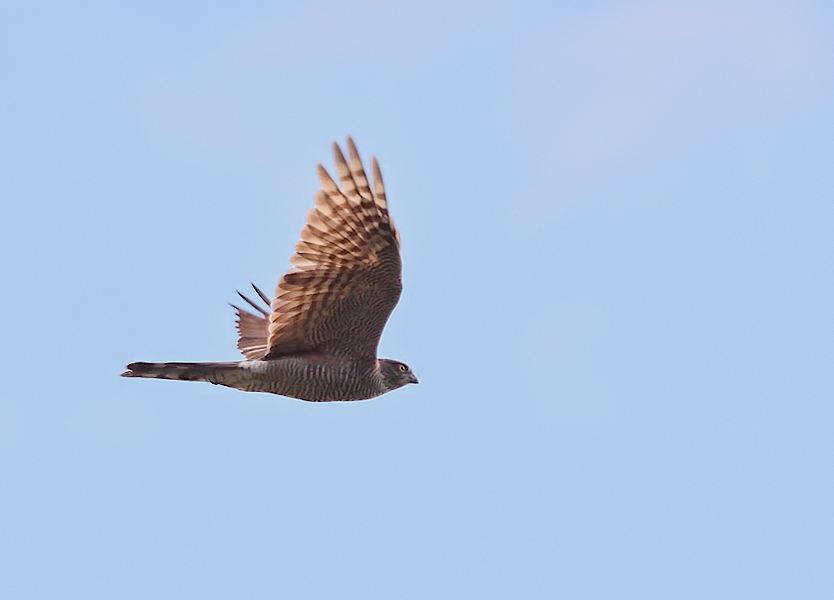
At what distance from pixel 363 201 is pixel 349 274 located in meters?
0.75

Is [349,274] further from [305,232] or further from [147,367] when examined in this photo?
[147,367]

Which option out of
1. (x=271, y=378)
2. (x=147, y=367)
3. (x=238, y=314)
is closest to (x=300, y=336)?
(x=271, y=378)

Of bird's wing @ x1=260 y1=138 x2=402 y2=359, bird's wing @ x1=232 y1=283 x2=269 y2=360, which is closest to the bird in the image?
bird's wing @ x1=260 y1=138 x2=402 y2=359

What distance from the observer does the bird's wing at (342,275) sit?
1316cm

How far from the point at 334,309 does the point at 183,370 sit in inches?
57.6

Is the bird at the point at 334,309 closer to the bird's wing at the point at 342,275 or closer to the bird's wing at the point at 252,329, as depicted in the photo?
the bird's wing at the point at 342,275

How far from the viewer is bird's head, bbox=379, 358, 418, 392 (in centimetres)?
1511

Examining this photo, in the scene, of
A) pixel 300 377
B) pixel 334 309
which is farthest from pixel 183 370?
pixel 334 309

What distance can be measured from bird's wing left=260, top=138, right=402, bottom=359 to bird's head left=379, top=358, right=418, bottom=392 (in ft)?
1.99

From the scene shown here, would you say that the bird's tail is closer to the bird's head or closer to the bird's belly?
the bird's belly

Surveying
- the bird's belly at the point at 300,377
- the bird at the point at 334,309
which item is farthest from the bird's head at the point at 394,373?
the bird's belly at the point at 300,377

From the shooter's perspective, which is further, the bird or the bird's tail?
the bird's tail

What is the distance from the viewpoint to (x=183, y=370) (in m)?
14.0

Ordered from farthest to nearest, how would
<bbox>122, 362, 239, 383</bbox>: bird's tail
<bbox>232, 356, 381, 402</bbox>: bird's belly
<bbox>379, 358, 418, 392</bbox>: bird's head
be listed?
<bbox>379, 358, 418, 392</bbox>: bird's head
<bbox>232, 356, 381, 402</bbox>: bird's belly
<bbox>122, 362, 239, 383</bbox>: bird's tail
